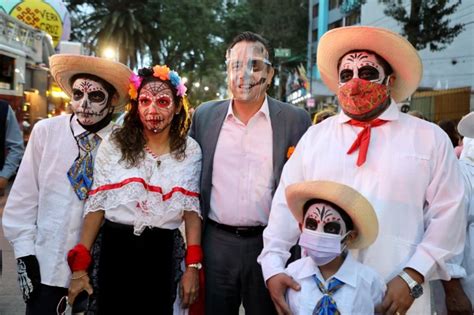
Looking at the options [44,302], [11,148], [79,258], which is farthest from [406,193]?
[11,148]

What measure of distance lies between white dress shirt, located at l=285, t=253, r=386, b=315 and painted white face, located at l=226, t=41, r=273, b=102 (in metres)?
1.22

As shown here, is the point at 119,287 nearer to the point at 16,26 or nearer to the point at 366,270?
the point at 366,270

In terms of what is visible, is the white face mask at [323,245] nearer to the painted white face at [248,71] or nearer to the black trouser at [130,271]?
the black trouser at [130,271]

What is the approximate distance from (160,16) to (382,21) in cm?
1286

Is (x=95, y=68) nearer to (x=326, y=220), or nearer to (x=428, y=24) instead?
(x=326, y=220)

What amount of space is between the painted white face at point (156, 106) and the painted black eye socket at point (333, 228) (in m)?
1.14

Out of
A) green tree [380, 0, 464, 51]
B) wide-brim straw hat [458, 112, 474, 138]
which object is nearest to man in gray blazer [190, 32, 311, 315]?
Result: wide-brim straw hat [458, 112, 474, 138]

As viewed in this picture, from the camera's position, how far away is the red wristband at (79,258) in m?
2.82

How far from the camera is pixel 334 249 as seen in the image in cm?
241

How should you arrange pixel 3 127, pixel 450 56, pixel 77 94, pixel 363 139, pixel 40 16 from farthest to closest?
pixel 450 56, pixel 40 16, pixel 3 127, pixel 77 94, pixel 363 139

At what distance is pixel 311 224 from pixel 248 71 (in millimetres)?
1236

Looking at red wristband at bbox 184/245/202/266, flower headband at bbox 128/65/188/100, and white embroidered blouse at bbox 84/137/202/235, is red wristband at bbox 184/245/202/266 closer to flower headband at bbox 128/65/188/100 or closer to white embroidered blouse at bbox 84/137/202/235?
white embroidered blouse at bbox 84/137/202/235

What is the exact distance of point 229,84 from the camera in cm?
341

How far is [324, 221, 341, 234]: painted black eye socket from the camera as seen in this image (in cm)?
244
